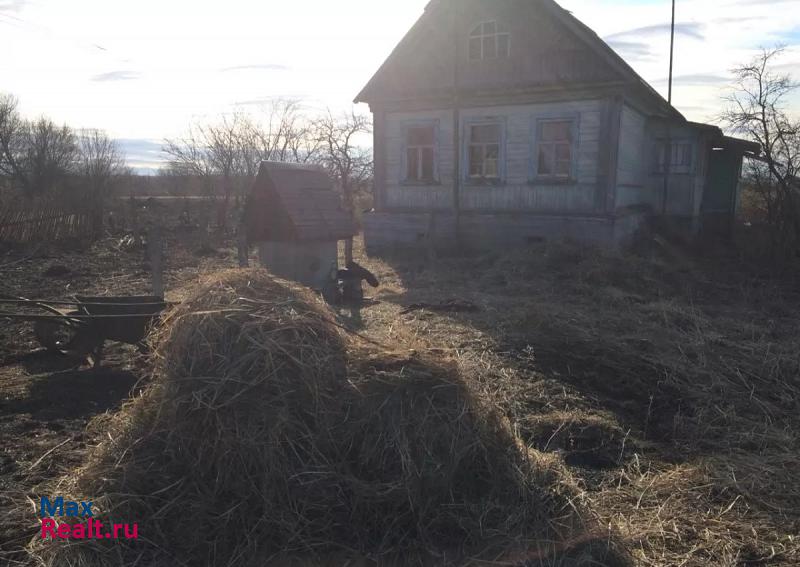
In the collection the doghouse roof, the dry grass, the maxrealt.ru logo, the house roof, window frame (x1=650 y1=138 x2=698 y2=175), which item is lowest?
the dry grass

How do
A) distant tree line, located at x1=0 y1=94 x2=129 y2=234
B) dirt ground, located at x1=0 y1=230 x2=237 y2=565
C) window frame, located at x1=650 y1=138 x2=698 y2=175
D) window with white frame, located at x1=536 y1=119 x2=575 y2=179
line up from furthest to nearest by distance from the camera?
distant tree line, located at x1=0 y1=94 x2=129 y2=234 → window frame, located at x1=650 y1=138 x2=698 y2=175 → window with white frame, located at x1=536 y1=119 x2=575 y2=179 → dirt ground, located at x1=0 y1=230 x2=237 y2=565

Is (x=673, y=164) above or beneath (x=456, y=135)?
beneath

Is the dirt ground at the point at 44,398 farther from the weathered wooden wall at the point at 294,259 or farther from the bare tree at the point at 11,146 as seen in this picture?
the bare tree at the point at 11,146

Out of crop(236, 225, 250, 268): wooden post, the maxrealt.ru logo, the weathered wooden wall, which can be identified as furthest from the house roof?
the maxrealt.ru logo

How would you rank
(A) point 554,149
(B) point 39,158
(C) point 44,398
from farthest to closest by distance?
(B) point 39,158 → (A) point 554,149 → (C) point 44,398

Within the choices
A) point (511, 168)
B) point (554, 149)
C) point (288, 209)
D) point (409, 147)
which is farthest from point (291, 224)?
point (554, 149)

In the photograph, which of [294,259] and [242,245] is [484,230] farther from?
[242,245]

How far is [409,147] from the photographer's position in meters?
16.3

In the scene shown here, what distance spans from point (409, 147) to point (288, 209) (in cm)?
860

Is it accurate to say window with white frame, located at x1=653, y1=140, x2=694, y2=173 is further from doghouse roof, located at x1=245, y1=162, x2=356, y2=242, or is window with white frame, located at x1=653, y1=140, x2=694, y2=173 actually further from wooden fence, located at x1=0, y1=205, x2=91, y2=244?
wooden fence, located at x1=0, y1=205, x2=91, y2=244

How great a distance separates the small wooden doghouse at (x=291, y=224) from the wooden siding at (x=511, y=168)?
7475 mm

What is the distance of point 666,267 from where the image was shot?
12758mm

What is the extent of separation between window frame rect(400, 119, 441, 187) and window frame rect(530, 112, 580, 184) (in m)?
2.59

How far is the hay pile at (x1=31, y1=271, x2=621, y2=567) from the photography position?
294 cm
